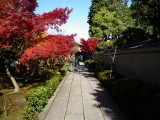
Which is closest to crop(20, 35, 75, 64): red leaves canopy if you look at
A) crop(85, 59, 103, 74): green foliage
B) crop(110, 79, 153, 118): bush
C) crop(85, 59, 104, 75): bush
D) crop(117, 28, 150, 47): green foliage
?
crop(110, 79, 153, 118): bush

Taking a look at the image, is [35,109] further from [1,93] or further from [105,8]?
[105,8]

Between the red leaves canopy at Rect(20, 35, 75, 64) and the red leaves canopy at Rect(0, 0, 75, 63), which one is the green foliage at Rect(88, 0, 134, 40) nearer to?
the red leaves canopy at Rect(20, 35, 75, 64)

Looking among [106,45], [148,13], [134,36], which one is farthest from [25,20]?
[106,45]

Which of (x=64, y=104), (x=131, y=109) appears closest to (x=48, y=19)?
(x=64, y=104)

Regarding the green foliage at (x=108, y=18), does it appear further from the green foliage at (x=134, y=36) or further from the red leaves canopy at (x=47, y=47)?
the red leaves canopy at (x=47, y=47)

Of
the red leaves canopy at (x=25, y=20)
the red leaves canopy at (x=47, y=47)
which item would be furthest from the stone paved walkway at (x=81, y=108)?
the red leaves canopy at (x=25, y=20)

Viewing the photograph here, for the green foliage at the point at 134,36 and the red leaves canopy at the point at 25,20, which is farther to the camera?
the green foliage at the point at 134,36

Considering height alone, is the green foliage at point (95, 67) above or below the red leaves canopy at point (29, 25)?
below

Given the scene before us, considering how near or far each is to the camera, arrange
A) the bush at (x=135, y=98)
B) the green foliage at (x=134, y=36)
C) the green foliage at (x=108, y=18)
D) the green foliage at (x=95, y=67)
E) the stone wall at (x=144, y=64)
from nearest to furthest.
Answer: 1. the bush at (x=135, y=98)
2. the stone wall at (x=144, y=64)
3. the green foliage at (x=95, y=67)
4. the green foliage at (x=134, y=36)
5. the green foliage at (x=108, y=18)

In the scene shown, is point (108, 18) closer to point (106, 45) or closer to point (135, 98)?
point (106, 45)

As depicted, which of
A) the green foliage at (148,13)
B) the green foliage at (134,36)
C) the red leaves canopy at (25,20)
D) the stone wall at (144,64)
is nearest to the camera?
the stone wall at (144,64)

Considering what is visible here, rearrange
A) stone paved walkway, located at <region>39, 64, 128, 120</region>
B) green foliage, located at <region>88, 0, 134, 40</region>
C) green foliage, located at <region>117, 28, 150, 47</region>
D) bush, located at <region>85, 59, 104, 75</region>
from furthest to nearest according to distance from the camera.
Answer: green foliage, located at <region>88, 0, 134, 40</region>, green foliage, located at <region>117, 28, 150, 47</region>, bush, located at <region>85, 59, 104, 75</region>, stone paved walkway, located at <region>39, 64, 128, 120</region>

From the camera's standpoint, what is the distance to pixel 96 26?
44.0m

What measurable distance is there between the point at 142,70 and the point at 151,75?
180 cm
